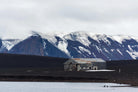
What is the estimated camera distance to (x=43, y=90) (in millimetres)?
81688

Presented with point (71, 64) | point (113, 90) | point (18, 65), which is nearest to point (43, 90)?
point (113, 90)

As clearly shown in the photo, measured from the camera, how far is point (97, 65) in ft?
518

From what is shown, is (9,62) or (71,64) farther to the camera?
(9,62)

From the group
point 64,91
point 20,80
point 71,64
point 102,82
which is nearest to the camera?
Answer: point 64,91

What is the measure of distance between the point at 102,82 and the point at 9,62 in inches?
3829

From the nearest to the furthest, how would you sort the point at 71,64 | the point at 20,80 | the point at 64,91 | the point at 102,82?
the point at 64,91 < the point at 102,82 < the point at 20,80 < the point at 71,64

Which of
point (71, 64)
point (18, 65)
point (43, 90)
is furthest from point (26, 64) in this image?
point (43, 90)

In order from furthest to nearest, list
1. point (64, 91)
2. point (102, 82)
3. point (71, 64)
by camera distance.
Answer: point (71, 64) < point (102, 82) < point (64, 91)

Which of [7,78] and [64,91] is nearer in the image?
[64,91]

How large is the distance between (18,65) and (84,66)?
1880 inches

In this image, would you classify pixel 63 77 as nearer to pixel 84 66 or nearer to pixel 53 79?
pixel 53 79

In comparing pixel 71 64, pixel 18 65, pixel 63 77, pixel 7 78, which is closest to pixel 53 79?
pixel 63 77

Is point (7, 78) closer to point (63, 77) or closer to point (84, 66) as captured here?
point (63, 77)

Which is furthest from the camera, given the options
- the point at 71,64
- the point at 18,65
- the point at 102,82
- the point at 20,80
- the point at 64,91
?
the point at 18,65
